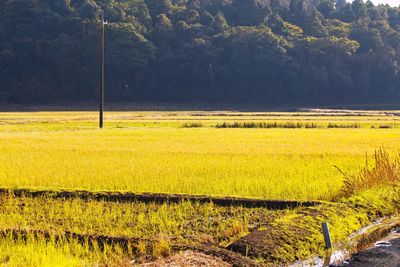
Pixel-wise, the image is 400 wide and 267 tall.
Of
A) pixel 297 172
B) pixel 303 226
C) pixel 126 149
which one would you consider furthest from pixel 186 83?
pixel 303 226

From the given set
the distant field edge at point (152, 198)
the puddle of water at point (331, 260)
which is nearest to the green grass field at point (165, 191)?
the puddle of water at point (331, 260)

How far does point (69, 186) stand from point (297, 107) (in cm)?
7240

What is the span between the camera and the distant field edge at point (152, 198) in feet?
31.6

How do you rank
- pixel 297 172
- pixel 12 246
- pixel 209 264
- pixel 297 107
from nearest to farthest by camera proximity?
pixel 209 264 → pixel 12 246 → pixel 297 172 → pixel 297 107

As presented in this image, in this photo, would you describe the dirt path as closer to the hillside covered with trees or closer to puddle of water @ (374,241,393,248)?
puddle of water @ (374,241,393,248)

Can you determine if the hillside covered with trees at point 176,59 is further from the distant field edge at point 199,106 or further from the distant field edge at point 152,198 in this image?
the distant field edge at point 152,198

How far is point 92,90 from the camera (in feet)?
254

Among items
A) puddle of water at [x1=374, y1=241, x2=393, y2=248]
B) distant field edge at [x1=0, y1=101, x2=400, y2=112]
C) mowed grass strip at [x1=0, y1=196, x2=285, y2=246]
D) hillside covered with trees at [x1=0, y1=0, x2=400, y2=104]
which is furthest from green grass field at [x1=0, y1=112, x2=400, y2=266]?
hillside covered with trees at [x1=0, y1=0, x2=400, y2=104]

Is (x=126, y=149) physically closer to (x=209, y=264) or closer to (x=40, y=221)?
(x=40, y=221)

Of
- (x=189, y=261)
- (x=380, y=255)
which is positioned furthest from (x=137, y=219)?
(x=380, y=255)

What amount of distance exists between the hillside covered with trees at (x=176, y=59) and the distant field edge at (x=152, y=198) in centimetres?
6497

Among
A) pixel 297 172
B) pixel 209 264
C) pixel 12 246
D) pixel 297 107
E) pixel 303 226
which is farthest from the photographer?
pixel 297 107

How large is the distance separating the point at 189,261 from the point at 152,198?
4077mm

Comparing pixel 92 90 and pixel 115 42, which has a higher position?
pixel 115 42
